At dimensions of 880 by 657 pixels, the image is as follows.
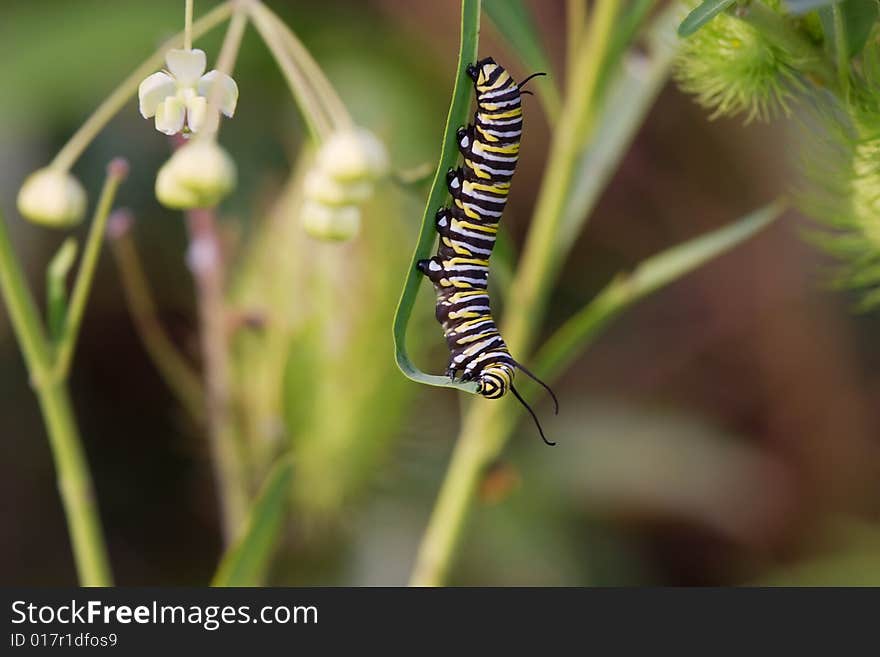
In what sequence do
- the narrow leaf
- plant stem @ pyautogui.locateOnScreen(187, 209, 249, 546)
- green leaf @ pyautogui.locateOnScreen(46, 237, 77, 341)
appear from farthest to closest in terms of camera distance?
plant stem @ pyautogui.locateOnScreen(187, 209, 249, 546)
green leaf @ pyautogui.locateOnScreen(46, 237, 77, 341)
the narrow leaf

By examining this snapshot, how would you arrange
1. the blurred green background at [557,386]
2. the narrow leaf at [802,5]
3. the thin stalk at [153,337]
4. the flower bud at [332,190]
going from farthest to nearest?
the blurred green background at [557,386]
the thin stalk at [153,337]
the flower bud at [332,190]
the narrow leaf at [802,5]

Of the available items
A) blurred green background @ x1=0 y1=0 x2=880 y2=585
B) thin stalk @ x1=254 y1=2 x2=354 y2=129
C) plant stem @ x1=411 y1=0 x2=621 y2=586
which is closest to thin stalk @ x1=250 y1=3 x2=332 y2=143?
thin stalk @ x1=254 y1=2 x2=354 y2=129

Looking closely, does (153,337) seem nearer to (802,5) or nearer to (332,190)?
(332,190)

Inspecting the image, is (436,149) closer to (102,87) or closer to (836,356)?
(102,87)

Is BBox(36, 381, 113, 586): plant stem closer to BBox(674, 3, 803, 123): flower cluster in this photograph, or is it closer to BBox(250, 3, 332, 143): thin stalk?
BBox(250, 3, 332, 143): thin stalk

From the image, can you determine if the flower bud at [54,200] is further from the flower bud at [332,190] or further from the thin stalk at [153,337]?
the thin stalk at [153,337]

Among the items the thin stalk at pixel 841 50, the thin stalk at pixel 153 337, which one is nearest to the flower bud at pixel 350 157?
the thin stalk at pixel 841 50

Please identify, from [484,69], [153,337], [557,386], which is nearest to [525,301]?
[484,69]
